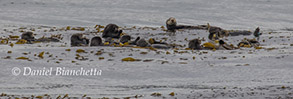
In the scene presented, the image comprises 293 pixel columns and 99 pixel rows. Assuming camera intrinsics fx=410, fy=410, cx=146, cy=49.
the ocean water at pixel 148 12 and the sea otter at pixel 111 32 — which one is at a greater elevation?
the ocean water at pixel 148 12

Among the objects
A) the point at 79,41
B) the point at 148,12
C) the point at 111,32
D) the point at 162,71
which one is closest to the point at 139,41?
the point at 79,41

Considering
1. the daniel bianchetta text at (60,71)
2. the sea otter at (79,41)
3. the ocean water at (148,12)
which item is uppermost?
the ocean water at (148,12)

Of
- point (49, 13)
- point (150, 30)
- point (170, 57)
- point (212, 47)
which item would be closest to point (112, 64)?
point (170, 57)

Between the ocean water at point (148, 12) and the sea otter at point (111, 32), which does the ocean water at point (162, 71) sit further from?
the ocean water at point (148, 12)

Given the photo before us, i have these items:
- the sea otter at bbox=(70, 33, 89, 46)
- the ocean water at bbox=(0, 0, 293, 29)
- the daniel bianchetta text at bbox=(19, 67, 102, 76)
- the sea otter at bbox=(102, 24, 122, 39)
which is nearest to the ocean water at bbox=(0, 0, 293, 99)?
the daniel bianchetta text at bbox=(19, 67, 102, 76)

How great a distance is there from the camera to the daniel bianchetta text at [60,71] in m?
7.93

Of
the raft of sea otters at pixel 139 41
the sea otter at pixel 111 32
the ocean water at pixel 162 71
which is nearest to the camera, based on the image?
the ocean water at pixel 162 71

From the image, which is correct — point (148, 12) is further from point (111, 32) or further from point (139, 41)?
point (139, 41)

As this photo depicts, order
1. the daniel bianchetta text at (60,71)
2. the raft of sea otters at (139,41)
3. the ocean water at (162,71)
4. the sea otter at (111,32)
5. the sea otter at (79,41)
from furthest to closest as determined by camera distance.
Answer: the sea otter at (111,32), the sea otter at (79,41), the raft of sea otters at (139,41), the daniel bianchetta text at (60,71), the ocean water at (162,71)

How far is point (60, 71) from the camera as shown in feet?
26.8

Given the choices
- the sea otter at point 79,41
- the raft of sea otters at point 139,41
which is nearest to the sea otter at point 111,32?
the raft of sea otters at point 139,41

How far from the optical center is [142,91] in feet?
22.6

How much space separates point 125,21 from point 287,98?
15971 millimetres

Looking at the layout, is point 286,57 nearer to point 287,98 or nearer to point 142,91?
point 287,98
